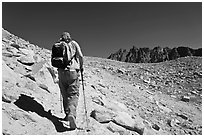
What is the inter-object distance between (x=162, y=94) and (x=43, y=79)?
8422 millimetres

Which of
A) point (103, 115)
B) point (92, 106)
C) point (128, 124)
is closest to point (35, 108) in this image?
point (103, 115)

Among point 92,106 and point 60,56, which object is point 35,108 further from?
point 92,106

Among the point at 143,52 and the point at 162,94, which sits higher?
the point at 143,52

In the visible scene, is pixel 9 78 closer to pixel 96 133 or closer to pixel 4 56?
pixel 4 56

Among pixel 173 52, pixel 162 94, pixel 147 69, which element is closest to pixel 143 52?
pixel 173 52

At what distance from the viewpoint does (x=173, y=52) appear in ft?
245

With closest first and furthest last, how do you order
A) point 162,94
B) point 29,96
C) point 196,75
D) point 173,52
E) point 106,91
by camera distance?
point 29,96 → point 106,91 → point 162,94 → point 196,75 → point 173,52

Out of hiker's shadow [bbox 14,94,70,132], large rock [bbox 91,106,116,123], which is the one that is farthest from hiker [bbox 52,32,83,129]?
large rock [bbox 91,106,116,123]

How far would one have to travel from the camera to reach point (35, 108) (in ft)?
21.8

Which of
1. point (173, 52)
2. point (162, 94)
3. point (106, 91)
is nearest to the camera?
point (106, 91)

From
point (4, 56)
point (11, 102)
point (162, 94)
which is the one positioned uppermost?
point (4, 56)

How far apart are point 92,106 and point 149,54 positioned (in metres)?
80.4

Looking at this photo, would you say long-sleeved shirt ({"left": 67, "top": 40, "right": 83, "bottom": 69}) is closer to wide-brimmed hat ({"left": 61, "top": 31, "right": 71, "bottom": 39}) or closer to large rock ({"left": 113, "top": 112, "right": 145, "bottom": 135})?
wide-brimmed hat ({"left": 61, "top": 31, "right": 71, "bottom": 39})

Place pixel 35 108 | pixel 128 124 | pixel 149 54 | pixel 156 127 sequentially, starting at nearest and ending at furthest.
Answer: pixel 35 108
pixel 128 124
pixel 156 127
pixel 149 54
